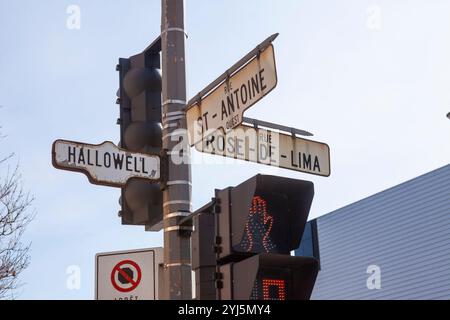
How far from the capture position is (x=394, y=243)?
40.2m

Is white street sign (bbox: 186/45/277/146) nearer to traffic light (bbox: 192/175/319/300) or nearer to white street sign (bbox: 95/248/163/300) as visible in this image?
traffic light (bbox: 192/175/319/300)

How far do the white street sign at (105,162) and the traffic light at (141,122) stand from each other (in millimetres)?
138

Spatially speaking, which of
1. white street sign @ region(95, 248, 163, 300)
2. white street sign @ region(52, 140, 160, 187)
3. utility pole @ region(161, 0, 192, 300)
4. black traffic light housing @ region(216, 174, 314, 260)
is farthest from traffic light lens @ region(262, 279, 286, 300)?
white street sign @ region(95, 248, 163, 300)

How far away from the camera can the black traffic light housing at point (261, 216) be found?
6234 millimetres

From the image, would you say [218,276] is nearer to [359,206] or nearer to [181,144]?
[181,144]

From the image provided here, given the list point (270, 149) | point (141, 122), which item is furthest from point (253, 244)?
point (141, 122)

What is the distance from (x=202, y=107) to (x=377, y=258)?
34640mm

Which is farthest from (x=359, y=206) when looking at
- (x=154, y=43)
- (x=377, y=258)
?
(x=154, y=43)

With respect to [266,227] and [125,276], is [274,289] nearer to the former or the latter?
[266,227]

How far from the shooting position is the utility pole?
7.39 meters

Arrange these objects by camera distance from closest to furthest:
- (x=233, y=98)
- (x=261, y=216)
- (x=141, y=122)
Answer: (x=261, y=216)
(x=233, y=98)
(x=141, y=122)

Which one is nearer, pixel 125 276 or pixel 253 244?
pixel 253 244

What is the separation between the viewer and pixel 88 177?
24.6 ft

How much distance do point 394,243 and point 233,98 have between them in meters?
33.9
